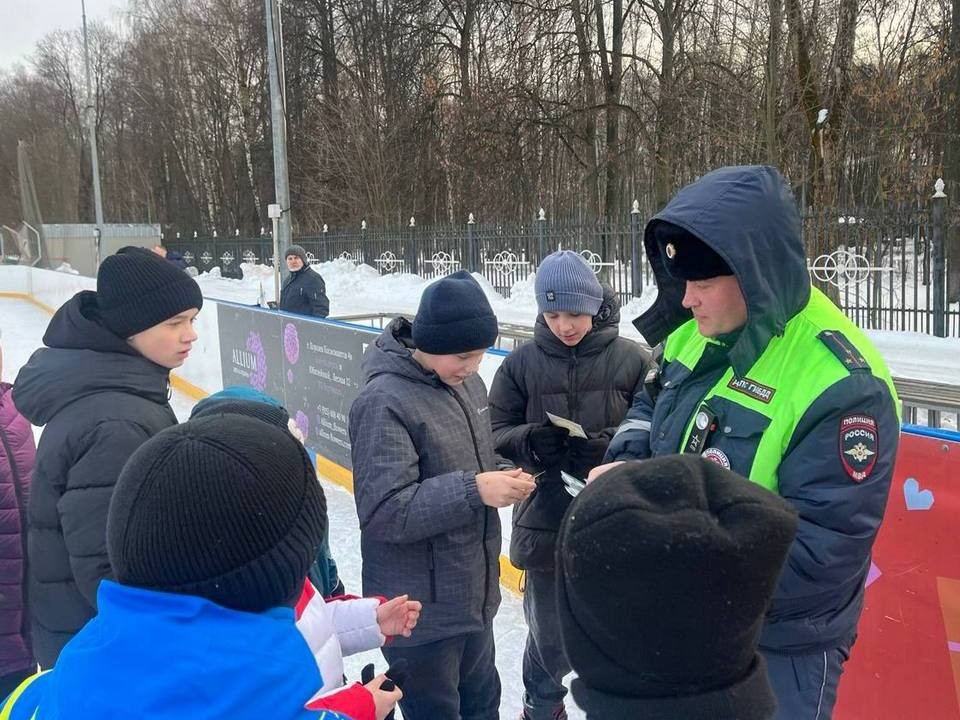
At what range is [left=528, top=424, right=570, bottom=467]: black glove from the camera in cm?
290

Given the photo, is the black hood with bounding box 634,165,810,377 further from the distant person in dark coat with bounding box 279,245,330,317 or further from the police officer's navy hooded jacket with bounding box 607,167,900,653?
the distant person in dark coat with bounding box 279,245,330,317

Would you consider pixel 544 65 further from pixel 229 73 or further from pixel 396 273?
pixel 229 73

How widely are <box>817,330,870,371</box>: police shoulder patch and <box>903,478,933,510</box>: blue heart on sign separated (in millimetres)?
1195

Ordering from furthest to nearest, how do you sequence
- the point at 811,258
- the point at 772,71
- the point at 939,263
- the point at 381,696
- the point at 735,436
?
the point at 772,71, the point at 811,258, the point at 939,263, the point at 735,436, the point at 381,696

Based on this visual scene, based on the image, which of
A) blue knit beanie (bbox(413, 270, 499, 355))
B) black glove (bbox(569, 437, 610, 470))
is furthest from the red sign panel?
blue knit beanie (bbox(413, 270, 499, 355))

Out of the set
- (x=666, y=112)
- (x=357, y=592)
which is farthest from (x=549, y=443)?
(x=666, y=112)

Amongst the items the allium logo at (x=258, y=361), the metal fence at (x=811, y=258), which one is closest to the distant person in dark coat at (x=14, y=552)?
the allium logo at (x=258, y=361)

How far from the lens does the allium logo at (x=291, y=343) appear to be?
703 cm

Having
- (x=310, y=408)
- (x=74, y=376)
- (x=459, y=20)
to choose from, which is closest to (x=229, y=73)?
(x=459, y=20)

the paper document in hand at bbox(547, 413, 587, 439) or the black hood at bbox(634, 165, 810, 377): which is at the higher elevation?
the black hood at bbox(634, 165, 810, 377)

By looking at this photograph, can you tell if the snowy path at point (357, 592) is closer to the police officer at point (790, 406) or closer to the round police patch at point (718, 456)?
the police officer at point (790, 406)

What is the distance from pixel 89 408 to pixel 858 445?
6.16 ft

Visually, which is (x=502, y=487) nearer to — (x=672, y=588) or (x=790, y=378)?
(x=790, y=378)

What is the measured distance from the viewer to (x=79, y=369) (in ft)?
7.35
